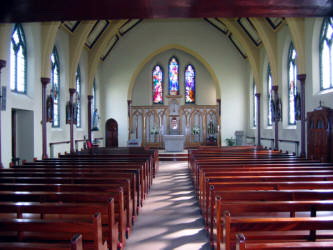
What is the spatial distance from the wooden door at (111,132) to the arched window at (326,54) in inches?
532

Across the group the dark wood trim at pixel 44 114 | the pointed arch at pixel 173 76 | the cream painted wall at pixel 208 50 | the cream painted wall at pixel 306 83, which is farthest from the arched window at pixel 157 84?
the dark wood trim at pixel 44 114

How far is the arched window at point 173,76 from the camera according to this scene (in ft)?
75.0

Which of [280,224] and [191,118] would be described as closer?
[280,224]

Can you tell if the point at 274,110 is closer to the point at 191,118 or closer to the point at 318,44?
the point at 318,44

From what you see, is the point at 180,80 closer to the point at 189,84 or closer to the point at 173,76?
the point at 173,76

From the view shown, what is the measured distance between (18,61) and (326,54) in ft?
35.8

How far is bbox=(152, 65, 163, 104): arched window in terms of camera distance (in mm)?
22953

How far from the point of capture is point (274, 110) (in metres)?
15.5

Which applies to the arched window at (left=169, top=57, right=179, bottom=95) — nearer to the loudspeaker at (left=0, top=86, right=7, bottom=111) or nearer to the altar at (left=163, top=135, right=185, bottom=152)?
the altar at (left=163, top=135, right=185, bottom=152)

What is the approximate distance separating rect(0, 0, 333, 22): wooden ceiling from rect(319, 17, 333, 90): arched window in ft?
22.1

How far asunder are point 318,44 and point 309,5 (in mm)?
7862

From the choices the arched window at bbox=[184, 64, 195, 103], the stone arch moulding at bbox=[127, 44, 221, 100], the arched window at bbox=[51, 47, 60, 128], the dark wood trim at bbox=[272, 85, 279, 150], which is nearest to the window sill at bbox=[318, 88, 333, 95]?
the dark wood trim at bbox=[272, 85, 279, 150]

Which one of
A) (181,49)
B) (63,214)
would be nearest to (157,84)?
(181,49)

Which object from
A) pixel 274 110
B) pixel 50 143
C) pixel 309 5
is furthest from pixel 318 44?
pixel 50 143
